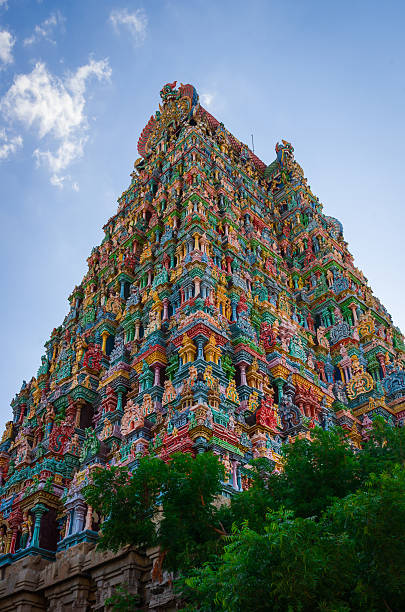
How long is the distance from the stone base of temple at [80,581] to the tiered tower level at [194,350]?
36.8 inches

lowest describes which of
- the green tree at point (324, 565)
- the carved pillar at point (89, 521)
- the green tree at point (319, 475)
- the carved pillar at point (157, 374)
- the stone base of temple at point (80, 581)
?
the green tree at point (324, 565)

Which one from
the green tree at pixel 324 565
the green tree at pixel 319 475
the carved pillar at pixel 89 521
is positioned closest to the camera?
the green tree at pixel 324 565

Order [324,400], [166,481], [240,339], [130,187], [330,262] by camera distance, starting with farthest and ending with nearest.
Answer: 1. [130,187]
2. [330,262]
3. [324,400]
4. [240,339]
5. [166,481]

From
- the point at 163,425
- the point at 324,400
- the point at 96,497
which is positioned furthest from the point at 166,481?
the point at 324,400

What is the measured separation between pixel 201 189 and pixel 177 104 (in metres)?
16.4

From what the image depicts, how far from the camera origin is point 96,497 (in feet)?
45.7

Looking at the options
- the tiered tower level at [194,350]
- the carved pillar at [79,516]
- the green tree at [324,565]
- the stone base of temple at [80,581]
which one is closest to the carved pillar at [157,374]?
the tiered tower level at [194,350]

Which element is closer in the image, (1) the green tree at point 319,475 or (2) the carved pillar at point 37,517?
(1) the green tree at point 319,475

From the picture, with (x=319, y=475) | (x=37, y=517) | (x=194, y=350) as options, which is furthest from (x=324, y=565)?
(x=37, y=517)

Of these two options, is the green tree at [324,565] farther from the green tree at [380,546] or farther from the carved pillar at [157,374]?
the carved pillar at [157,374]

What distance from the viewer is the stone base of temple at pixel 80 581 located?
604 inches

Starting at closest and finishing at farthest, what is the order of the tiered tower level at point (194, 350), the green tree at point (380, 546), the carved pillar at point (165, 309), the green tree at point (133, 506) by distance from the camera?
1. the green tree at point (380, 546)
2. the green tree at point (133, 506)
3. the tiered tower level at point (194, 350)
4. the carved pillar at point (165, 309)

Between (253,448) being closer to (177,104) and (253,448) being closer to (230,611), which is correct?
(230,611)

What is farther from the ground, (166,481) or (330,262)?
(330,262)
